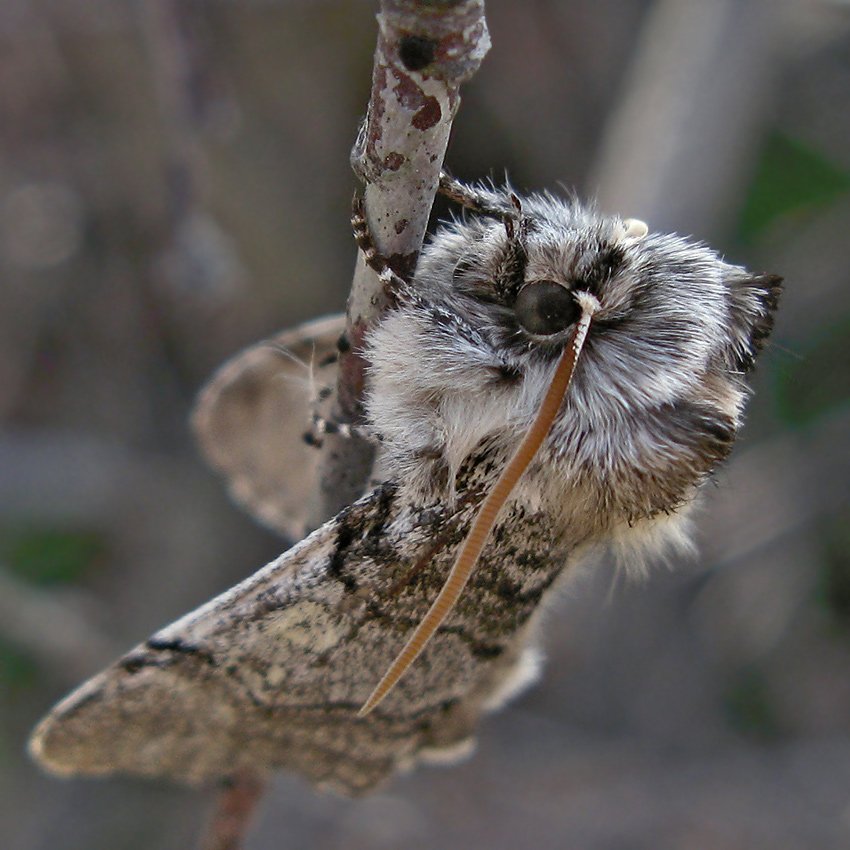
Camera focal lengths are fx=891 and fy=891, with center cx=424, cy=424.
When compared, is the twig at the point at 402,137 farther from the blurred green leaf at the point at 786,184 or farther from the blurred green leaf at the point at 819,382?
the blurred green leaf at the point at 786,184

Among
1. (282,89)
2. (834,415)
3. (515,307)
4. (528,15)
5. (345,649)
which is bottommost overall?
(345,649)

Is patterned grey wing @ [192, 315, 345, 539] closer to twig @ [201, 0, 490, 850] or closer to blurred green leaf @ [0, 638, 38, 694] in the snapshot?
twig @ [201, 0, 490, 850]

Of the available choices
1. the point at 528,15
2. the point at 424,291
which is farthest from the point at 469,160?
the point at 424,291

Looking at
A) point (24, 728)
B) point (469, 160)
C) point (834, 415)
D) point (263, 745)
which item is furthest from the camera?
point (469, 160)

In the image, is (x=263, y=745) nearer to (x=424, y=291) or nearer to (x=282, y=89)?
(x=424, y=291)

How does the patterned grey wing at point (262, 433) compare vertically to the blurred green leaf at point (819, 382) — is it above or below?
below

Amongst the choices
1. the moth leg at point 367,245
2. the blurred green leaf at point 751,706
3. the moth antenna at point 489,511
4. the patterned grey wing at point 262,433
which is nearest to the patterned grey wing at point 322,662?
the moth antenna at point 489,511

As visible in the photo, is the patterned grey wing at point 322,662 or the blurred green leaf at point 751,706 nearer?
the patterned grey wing at point 322,662
